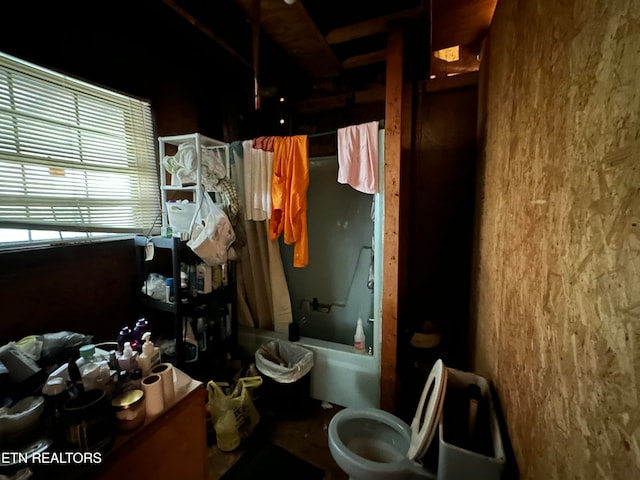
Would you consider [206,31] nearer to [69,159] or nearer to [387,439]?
[69,159]

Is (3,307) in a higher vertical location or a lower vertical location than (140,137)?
lower

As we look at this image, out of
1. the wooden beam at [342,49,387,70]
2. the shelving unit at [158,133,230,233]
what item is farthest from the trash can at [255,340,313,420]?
the wooden beam at [342,49,387,70]

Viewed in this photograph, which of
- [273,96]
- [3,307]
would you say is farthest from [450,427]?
[273,96]

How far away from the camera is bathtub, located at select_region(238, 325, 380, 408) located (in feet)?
5.67

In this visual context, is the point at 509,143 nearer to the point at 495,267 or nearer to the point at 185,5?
the point at 495,267

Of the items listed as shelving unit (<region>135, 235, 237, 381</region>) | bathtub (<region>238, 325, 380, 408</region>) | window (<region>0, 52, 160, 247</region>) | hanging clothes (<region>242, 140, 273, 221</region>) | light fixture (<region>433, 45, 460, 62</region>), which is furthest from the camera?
light fixture (<region>433, 45, 460, 62</region>)

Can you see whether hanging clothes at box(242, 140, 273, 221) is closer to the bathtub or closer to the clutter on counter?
the bathtub

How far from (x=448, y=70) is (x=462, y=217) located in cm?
128

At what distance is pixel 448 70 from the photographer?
7.53 ft

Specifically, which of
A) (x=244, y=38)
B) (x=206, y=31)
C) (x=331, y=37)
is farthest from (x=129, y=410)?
(x=244, y=38)

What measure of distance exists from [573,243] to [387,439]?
1259 millimetres

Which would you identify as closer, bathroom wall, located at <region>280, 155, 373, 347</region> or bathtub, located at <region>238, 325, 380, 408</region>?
bathtub, located at <region>238, 325, 380, 408</region>

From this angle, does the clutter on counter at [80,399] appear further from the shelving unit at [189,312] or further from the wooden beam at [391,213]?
the wooden beam at [391,213]

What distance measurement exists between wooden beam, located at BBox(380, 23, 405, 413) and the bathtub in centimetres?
9
